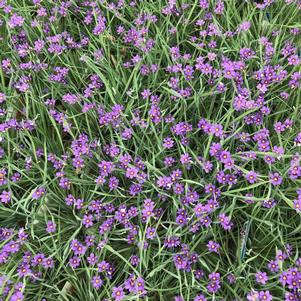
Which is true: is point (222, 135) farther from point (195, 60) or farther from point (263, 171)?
point (195, 60)

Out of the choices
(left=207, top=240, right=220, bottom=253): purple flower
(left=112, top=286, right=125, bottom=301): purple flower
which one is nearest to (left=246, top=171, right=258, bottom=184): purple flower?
(left=207, top=240, right=220, bottom=253): purple flower

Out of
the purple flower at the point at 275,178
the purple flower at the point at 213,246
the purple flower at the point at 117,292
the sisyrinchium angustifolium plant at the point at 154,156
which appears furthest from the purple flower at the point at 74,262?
the purple flower at the point at 275,178

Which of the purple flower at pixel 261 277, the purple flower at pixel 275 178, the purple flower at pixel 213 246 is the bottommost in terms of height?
the purple flower at pixel 261 277

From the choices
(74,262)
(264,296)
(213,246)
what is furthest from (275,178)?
(74,262)

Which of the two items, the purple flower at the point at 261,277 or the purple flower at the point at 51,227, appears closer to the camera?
the purple flower at the point at 261,277

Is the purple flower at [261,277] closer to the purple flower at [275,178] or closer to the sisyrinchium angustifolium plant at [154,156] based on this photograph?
the sisyrinchium angustifolium plant at [154,156]

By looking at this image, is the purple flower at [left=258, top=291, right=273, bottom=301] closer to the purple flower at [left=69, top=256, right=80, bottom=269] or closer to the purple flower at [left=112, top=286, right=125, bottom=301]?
the purple flower at [left=112, top=286, right=125, bottom=301]

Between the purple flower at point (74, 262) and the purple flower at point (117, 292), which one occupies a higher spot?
the purple flower at point (74, 262)

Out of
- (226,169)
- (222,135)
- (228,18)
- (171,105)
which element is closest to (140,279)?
(226,169)

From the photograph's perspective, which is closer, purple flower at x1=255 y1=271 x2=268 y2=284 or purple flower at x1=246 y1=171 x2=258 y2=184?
purple flower at x1=255 y1=271 x2=268 y2=284
